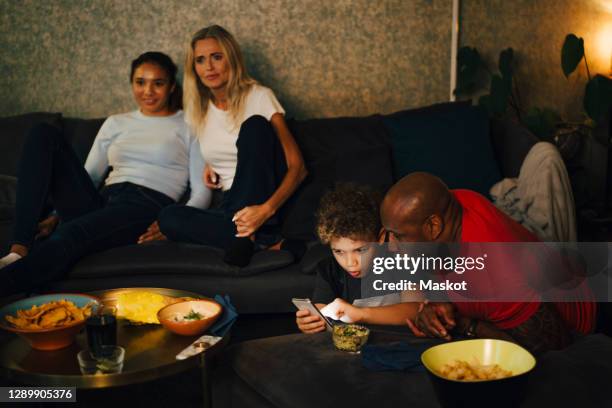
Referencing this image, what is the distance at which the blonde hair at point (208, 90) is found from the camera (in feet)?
9.33

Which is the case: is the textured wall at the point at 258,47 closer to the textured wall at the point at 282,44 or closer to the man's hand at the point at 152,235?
the textured wall at the point at 282,44

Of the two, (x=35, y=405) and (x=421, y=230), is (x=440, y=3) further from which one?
(x=35, y=405)

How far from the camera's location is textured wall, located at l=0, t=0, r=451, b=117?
338cm

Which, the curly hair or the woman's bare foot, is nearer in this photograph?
the curly hair

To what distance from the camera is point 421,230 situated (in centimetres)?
167

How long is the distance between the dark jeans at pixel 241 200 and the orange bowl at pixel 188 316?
2.50ft

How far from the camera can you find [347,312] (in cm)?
172

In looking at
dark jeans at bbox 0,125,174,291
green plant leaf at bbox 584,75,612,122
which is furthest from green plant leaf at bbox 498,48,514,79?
dark jeans at bbox 0,125,174,291

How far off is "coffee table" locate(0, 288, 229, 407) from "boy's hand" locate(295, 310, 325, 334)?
198 millimetres

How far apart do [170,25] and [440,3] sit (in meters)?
1.38

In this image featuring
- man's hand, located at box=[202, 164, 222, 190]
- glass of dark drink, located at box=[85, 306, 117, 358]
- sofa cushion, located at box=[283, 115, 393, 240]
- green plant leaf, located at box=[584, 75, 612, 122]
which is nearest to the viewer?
glass of dark drink, located at box=[85, 306, 117, 358]

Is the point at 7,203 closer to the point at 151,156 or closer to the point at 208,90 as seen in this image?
the point at 151,156

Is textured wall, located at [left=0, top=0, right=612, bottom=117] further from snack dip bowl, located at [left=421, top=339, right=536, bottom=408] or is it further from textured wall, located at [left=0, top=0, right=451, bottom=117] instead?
snack dip bowl, located at [left=421, top=339, right=536, bottom=408]

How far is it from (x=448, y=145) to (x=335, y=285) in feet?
3.67
